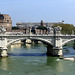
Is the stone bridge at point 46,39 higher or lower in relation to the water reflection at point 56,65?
higher

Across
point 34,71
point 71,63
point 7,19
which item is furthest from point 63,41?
point 7,19

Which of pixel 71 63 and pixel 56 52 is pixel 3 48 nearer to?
pixel 56 52

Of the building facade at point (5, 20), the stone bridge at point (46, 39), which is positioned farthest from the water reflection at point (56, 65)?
the building facade at point (5, 20)

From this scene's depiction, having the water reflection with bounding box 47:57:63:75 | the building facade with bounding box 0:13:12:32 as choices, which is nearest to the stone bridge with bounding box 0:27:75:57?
the water reflection with bounding box 47:57:63:75

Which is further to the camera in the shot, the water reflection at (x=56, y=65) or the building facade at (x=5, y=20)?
the building facade at (x=5, y=20)

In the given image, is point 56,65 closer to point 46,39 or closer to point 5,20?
point 46,39

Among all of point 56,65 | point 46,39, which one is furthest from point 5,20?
point 56,65

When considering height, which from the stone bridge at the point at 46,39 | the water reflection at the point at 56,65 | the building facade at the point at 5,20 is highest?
the building facade at the point at 5,20

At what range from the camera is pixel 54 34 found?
120 feet

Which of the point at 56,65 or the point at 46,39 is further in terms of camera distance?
the point at 46,39

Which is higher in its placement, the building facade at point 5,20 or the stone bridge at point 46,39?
the building facade at point 5,20

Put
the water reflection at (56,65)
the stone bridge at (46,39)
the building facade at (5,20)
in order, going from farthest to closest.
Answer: the building facade at (5,20) < the stone bridge at (46,39) < the water reflection at (56,65)

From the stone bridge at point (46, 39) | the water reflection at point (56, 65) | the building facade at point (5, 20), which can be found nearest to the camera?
the water reflection at point (56, 65)

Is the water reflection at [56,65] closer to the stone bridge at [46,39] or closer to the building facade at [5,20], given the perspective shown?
the stone bridge at [46,39]
